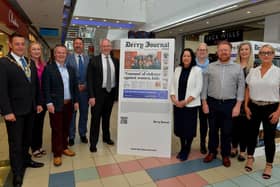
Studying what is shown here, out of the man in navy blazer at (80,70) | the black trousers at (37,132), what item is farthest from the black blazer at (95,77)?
the black trousers at (37,132)

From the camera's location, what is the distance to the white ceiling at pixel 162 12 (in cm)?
588

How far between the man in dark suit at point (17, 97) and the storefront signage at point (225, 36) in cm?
763

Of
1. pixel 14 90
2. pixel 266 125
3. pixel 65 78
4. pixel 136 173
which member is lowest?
pixel 136 173

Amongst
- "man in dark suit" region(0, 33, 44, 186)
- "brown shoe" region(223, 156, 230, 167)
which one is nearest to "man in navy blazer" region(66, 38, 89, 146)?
"man in dark suit" region(0, 33, 44, 186)

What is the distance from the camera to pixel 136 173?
2.69 m

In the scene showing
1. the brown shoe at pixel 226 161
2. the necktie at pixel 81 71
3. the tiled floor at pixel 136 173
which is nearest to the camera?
the tiled floor at pixel 136 173

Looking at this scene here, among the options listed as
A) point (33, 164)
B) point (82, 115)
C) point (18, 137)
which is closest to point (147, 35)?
point (82, 115)

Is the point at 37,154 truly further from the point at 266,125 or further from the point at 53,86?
the point at 266,125

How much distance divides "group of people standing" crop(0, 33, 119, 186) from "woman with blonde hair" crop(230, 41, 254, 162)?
1.77 metres

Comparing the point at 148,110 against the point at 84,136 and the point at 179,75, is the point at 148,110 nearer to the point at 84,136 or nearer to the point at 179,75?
the point at 179,75

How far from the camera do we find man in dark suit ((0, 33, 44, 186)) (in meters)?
2.15

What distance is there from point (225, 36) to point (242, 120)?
6.42 metres

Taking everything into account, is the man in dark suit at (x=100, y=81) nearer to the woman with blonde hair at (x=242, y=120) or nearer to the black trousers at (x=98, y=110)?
the black trousers at (x=98, y=110)

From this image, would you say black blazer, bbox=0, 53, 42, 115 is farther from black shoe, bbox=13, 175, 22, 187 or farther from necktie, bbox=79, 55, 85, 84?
necktie, bbox=79, 55, 85, 84
